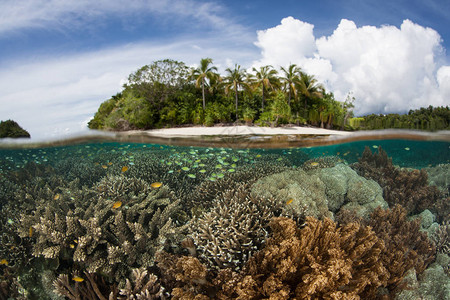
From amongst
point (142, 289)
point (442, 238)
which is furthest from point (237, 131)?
point (142, 289)

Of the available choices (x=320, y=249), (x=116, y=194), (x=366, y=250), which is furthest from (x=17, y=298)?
(x=366, y=250)

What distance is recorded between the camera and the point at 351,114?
16.1 metres

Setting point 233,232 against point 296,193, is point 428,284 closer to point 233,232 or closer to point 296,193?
point 296,193

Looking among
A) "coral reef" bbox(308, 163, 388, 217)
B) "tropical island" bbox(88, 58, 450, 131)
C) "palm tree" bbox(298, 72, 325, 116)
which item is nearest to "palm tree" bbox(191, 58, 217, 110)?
"tropical island" bbox(88, 58, 450, 131)

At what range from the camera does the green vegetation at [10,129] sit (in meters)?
13.1

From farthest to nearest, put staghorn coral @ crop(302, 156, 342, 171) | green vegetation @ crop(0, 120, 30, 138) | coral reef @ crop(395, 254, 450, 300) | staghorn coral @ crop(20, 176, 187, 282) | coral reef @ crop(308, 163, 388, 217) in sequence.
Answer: green vegetation @ crop(0, 120, 30, 138) < staghorn coral @ crop(302, 156, 342, 171) < coral reef @ crop(308, 163, 388, 217) < coral reef @ crop(395, 254, 450, 300) < staghorn coral @ crop(20, 176, 187, 282)

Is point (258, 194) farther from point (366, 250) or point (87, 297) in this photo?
point (87, 297)

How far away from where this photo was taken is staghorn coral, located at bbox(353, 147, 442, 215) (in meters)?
8.14

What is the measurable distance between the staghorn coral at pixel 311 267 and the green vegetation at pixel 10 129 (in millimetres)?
15276

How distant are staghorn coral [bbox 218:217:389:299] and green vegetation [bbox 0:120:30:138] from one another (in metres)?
15.3

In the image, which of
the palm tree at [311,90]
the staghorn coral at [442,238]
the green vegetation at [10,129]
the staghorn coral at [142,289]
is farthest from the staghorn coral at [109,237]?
the palm tree at [311,90]

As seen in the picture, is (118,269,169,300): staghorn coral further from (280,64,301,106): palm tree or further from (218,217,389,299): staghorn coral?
(280,64,301,106): palm tree

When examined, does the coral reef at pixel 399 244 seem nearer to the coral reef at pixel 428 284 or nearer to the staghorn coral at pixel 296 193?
the coral reef at pixel 428 284

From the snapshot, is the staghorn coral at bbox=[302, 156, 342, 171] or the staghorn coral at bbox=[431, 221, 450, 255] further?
the staghorn coral at bbox=[302, 156, 342, 171]
